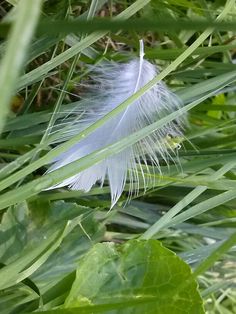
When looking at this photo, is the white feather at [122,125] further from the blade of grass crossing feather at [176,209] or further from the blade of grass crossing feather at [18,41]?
the blade of grass crossing feather at [18,41]

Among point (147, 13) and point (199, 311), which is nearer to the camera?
point (199, 311)

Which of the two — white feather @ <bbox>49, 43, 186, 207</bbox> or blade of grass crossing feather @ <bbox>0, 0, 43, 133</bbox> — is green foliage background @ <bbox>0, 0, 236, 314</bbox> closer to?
white feather @ <bbox>49, 43, 186, 207</bbox>

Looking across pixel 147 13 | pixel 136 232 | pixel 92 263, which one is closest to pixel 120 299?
pixel 92 263

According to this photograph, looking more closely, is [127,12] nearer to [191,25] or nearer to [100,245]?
[100,245]

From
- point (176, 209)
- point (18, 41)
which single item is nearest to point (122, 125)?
point (176, 209)

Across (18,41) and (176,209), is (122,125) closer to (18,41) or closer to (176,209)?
(176,209)
